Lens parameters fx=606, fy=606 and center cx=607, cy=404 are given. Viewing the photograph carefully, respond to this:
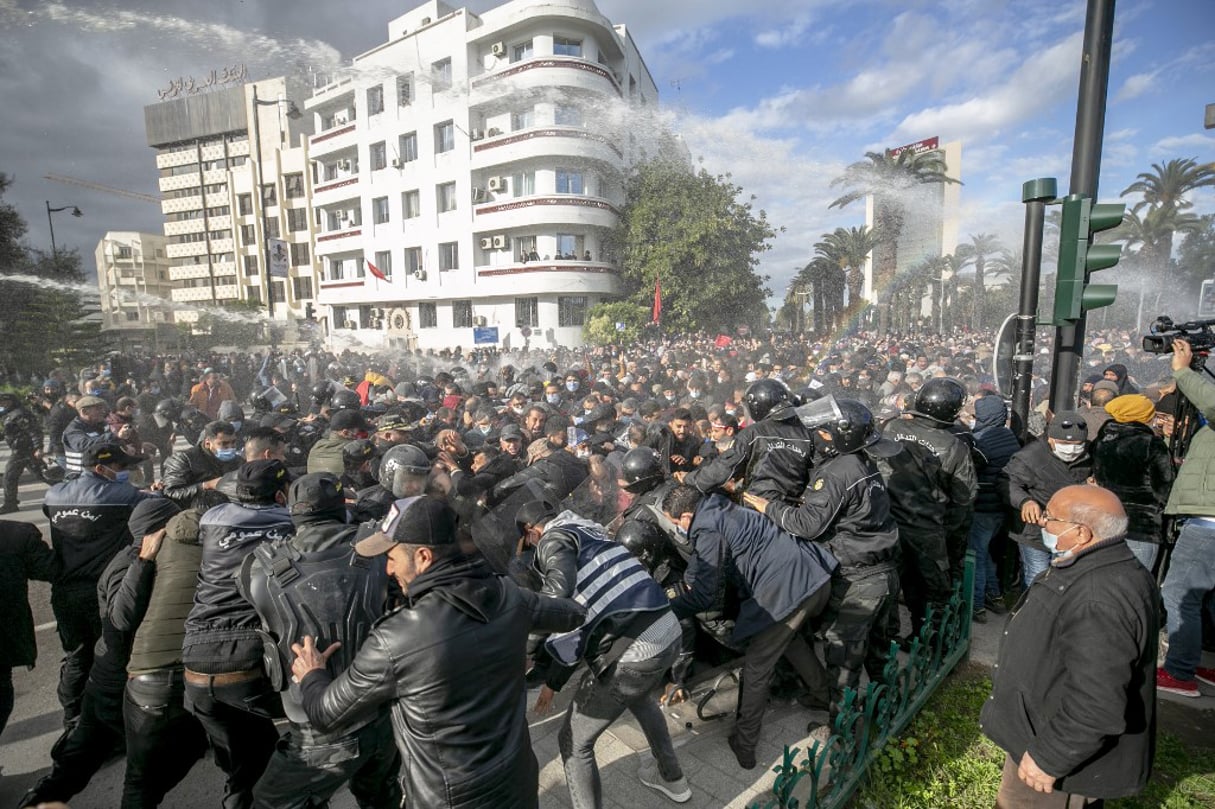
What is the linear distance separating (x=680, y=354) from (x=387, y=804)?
1656 cm

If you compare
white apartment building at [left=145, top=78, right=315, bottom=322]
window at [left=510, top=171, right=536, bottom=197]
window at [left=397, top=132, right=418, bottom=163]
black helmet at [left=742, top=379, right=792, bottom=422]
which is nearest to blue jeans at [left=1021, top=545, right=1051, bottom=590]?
black helmet at [left=742, top=379, right=792, bottom=422]

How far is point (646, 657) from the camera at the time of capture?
8.75 feet

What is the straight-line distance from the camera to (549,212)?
93.8ft

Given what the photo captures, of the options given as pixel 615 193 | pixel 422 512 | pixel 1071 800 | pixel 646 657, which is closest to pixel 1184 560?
pixel 1071 800

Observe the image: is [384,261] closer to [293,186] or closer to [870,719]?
[293,186]

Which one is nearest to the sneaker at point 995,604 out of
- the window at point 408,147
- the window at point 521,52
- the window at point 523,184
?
the window at point 523,184

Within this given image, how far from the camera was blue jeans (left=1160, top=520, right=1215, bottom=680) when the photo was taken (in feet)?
12.2

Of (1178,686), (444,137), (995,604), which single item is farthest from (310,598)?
(444,137)

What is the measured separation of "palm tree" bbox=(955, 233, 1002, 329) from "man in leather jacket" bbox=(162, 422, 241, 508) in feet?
77.0

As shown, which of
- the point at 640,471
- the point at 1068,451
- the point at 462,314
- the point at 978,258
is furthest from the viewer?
the point at 462,314

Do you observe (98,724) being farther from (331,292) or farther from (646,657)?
(331,292)

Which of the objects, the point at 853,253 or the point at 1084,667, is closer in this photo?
the point at 1084,667

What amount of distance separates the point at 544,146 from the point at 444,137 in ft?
21.6

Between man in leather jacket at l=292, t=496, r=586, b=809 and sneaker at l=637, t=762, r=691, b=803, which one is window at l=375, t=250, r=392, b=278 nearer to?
sneaker at l=637, t=762, r=691, b=803
